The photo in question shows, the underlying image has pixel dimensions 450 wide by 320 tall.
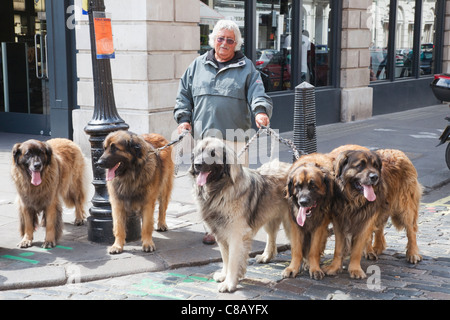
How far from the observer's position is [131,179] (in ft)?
18.6

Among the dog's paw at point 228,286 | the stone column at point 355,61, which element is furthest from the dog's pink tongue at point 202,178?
the stone column at point 355,61

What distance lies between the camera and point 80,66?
11156 millimetres

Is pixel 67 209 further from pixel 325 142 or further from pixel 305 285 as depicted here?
pixel 325 142

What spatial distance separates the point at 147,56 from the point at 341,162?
617 cm

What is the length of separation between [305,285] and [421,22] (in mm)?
17830

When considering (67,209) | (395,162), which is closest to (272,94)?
(67,209)

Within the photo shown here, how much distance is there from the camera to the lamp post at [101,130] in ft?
19.9

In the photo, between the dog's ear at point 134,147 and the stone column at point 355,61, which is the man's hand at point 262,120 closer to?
the dog's ear at point 134,147

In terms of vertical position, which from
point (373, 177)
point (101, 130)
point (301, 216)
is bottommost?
point (301, 216)

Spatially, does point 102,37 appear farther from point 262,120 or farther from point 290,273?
point 290,273

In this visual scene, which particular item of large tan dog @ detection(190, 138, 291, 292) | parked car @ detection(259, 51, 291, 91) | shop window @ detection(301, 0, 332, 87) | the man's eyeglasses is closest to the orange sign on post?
the man's eyeglasses

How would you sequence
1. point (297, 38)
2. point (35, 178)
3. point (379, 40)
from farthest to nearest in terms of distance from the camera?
point (379, 40), point (297, 38), point (35, 178)

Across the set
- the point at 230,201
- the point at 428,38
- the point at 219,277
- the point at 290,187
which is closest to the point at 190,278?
the point at 219,277

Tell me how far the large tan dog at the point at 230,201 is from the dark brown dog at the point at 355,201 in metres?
0.58
